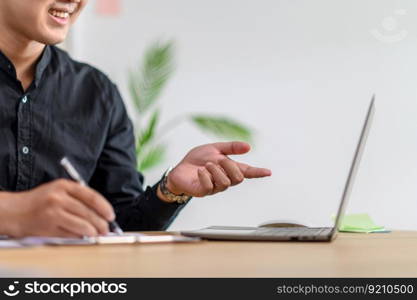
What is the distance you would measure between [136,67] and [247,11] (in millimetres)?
762

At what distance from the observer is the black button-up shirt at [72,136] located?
1949mm

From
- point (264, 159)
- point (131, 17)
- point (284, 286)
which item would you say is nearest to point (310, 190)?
point (264, 159)

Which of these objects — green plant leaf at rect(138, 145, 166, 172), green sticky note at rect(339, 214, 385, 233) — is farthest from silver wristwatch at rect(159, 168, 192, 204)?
green plant leaf at rect(138, 145, 166, 172)

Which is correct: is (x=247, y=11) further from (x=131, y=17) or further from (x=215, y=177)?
(x=215, y=177)

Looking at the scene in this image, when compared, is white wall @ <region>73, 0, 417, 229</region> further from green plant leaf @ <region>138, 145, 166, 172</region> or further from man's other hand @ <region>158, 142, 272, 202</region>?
man's other hand @ <region>158, 142, 272, 202</region>

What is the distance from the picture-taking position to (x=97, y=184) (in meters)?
2.19

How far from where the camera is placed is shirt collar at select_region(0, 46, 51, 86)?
1967mm

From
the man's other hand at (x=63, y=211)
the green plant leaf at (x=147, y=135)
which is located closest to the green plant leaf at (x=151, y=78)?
the green plant leaf at (x=147, y=135)

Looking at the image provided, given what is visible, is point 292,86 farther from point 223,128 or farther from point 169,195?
point 169,195

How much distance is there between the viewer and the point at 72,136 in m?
2.08

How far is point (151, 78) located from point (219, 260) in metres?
3.52

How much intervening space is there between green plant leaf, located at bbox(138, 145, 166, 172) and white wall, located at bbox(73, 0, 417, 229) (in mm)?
293

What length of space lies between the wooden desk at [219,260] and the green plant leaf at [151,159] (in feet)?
10.0

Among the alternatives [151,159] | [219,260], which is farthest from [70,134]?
[151,159]
